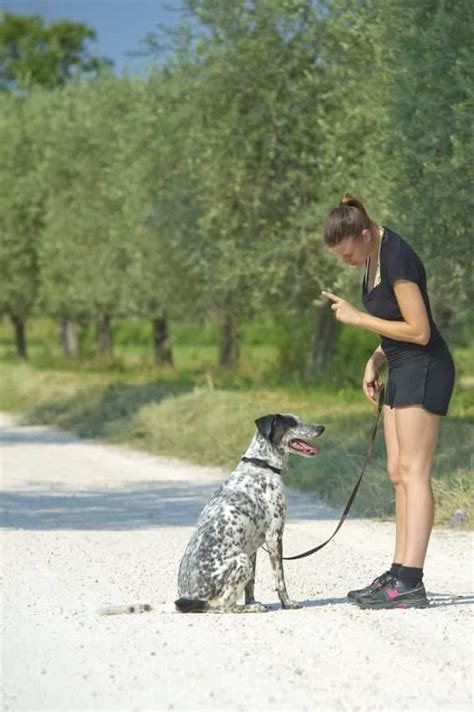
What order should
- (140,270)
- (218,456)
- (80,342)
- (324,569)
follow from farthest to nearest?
(80,342)
(140,270)
(218,456)
(324,569)

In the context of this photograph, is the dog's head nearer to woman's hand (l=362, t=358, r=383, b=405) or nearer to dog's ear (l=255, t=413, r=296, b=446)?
dog's ear (l=255, t=413, r=296, b=446)

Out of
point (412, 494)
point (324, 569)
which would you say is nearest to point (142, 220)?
point (324, 569)

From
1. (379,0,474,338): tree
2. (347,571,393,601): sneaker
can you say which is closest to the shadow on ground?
(379,0,474,338): tree

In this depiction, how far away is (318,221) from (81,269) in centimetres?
1516

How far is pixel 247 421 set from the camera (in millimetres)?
19016

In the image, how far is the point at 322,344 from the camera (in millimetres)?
27750

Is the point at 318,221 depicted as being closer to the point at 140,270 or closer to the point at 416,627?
the point at 140,270

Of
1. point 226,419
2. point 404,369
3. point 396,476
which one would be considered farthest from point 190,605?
point 226,419

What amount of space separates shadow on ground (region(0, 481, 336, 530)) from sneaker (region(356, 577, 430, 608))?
461 cm

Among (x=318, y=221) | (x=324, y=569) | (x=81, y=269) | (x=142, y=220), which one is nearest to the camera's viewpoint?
(x=324, y=569)

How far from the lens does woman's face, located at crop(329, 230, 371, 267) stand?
789cm

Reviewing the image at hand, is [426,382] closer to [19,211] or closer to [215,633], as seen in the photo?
[215,633]

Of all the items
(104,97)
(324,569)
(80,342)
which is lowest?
(80,342)

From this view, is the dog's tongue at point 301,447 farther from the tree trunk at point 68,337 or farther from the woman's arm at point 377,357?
the tree trunk at point 68,337
